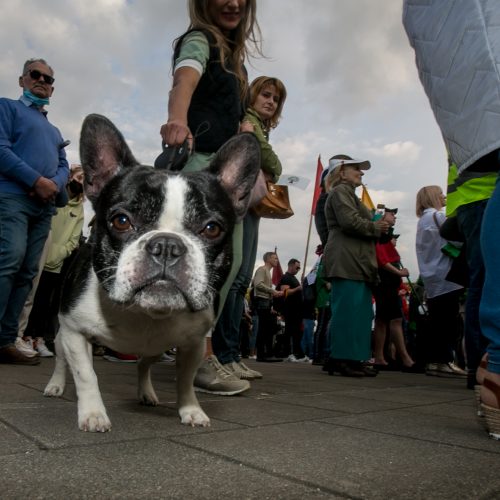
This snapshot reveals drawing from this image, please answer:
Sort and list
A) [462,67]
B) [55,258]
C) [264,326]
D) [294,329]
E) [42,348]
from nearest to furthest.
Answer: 1. [462,67]
2. [55,258]
3. [42,348]
4. [264,326]
5. [294,329]

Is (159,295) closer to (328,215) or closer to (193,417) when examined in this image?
(193,417)

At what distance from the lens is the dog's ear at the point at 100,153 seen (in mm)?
2709

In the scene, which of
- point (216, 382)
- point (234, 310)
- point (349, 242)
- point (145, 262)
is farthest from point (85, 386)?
point (349, 242)

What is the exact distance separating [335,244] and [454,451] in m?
3.93

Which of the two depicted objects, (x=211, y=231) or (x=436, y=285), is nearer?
(x=211, y=231)

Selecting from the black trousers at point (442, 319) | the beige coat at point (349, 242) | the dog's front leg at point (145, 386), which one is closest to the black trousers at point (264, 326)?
the black trousers at point (442, 319)

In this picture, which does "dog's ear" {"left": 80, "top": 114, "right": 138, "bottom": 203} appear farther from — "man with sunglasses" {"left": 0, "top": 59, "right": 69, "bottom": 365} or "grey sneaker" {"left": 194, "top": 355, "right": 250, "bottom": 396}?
"man with sunglasses" {"left": 0, "top": 59, "right": 69, "bottom": 365}

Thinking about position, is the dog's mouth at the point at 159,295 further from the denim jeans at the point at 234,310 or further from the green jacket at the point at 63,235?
the green jacket at the point at 63,235

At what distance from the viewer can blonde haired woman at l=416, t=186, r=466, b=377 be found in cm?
652

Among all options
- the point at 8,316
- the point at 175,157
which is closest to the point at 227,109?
the point at 175,157

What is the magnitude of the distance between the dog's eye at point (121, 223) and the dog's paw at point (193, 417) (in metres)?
0.90

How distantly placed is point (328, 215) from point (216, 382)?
3.01 metres

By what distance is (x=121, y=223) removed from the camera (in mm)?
2375

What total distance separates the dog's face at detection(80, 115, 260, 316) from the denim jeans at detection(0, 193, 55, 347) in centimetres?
244
